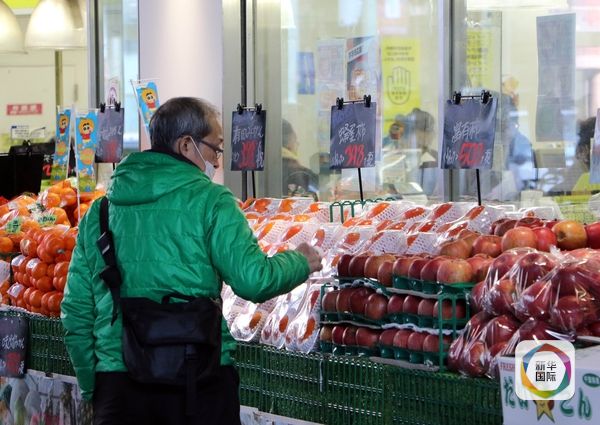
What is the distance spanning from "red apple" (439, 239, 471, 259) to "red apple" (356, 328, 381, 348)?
357 mm

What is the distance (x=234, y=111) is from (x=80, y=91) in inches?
330

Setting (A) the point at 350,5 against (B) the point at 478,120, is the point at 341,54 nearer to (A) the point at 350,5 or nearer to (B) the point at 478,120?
(A) the point at 350,5

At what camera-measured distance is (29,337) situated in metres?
5.50

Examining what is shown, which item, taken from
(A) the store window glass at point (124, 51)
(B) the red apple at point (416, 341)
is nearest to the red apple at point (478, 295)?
(B) the red apple at point (416, 341)

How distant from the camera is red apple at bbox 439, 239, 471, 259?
3.83 m

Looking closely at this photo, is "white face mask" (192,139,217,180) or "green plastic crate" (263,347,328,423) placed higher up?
"white face mask" (192,139,217,180)

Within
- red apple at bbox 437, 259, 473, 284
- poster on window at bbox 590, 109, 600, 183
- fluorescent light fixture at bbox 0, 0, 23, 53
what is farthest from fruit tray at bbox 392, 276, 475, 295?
fluorescent light fixture at bbox 0, 0, 23, 53

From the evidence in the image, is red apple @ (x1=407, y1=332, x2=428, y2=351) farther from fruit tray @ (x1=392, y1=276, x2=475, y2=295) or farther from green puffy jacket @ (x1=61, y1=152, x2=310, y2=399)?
green puffy jacket @ (x1=61, y1=152, x2=310, y2=399)

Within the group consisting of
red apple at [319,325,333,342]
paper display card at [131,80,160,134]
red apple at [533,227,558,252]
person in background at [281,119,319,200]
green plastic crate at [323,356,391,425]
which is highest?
paper display card at [131,80,160,134]

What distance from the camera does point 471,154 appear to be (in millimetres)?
4504

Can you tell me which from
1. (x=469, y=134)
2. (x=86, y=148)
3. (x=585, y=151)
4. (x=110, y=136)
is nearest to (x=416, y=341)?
(x=469, y=134)

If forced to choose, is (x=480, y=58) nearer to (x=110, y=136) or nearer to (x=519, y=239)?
(x=519, y=239)

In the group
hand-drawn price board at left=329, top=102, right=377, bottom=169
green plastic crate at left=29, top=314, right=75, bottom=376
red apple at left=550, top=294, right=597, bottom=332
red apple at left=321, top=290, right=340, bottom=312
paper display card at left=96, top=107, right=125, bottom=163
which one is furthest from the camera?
paper display card at left=96, top=107, right=125, bottom=163

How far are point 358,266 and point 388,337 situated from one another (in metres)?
0.34
